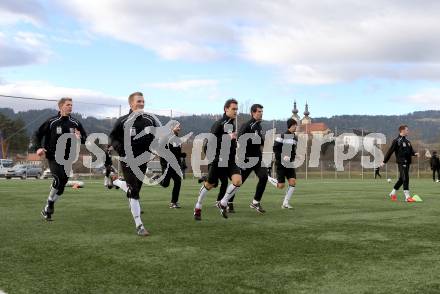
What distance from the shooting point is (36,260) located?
5496mm

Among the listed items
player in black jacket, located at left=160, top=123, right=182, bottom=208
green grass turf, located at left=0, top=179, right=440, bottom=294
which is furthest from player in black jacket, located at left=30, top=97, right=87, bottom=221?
player in black jacket, located at left=160, top=123, right=182, bottom=208

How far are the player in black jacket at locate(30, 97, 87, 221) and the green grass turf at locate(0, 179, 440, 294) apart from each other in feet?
1.74

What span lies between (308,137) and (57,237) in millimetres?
39597

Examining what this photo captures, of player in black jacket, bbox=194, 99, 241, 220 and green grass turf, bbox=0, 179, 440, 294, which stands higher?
player in black jacket, bbox=194, 99, 241, 220

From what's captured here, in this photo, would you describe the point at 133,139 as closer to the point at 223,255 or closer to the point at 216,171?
the point at 216,171

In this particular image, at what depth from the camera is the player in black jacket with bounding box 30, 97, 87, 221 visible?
9211 millimetres

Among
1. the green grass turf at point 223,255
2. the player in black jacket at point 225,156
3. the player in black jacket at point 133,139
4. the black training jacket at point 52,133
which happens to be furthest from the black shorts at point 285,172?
the player in black jacket at point 133,139

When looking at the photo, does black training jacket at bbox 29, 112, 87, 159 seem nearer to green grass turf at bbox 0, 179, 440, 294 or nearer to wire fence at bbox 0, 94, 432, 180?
green grass turf at bbox 0, 179, 440, 294

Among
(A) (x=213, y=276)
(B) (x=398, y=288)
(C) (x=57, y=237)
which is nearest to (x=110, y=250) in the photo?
(C) (x=57, y=237)

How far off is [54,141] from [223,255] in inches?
186

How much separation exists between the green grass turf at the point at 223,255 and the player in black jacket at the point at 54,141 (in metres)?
0.53

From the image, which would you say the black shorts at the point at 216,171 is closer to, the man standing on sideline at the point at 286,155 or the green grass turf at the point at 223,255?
the green grass turf at the point at 223,255

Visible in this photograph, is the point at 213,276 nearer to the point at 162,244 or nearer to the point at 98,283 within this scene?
the point at 98,283

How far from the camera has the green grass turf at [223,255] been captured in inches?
175
